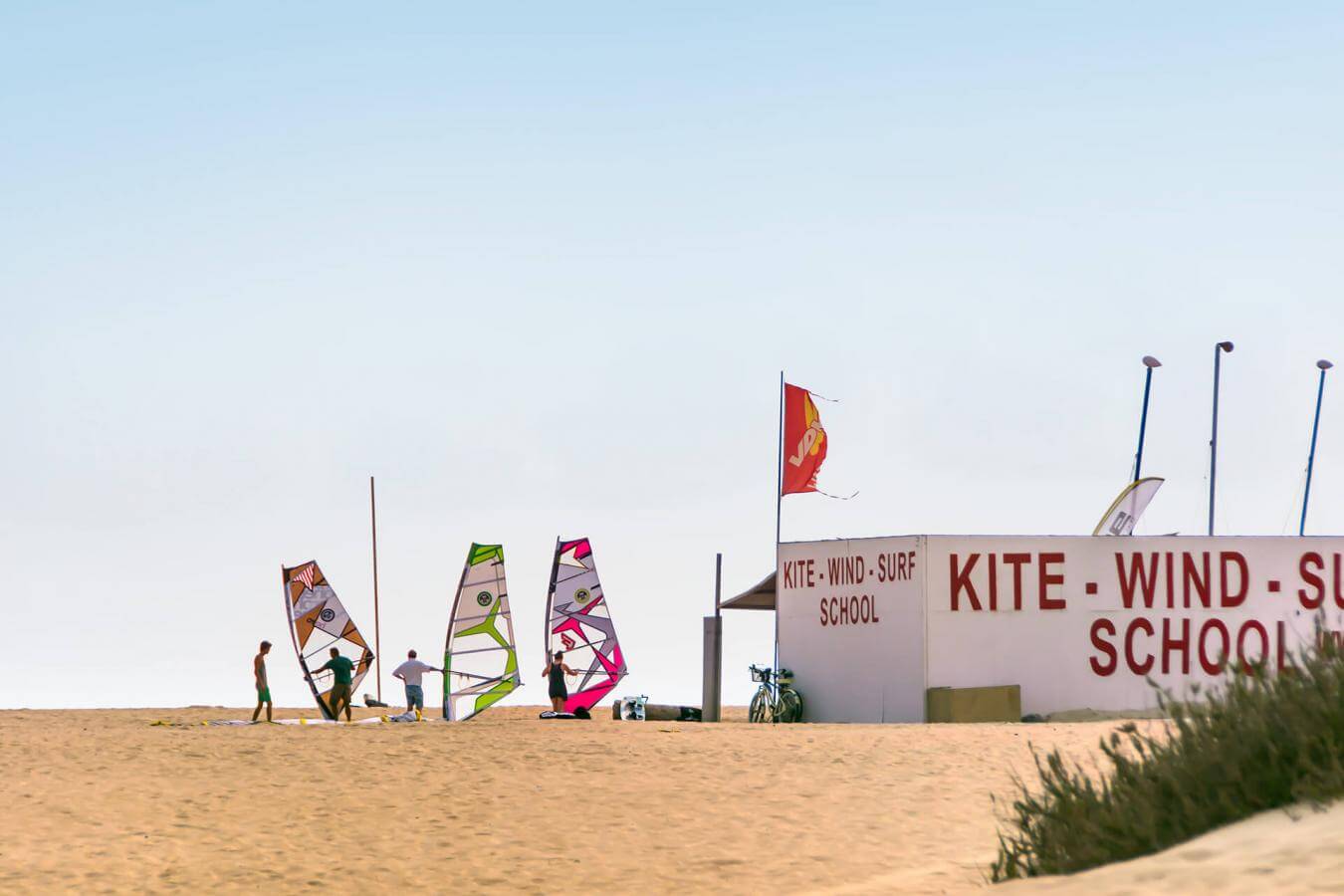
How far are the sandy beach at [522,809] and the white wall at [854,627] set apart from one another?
2.68m

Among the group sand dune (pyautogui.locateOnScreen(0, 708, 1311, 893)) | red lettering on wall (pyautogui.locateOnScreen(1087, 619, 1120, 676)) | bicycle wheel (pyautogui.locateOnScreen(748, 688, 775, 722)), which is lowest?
bicycle wheel (pyautogui.locateOnScreen(748, 688, 775, 722))

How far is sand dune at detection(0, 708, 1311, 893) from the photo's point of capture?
14.0 metres

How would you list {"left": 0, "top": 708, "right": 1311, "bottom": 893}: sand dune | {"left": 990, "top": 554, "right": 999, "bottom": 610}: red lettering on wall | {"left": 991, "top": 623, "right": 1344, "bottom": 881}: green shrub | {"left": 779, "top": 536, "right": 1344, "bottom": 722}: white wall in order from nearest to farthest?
1. {"left": 991, "top": 623, "right": 1344, "bottom": 881}: green shrub
2. {"left": 0, "top": 708, "right": 1311, "bottom": 893}: sand dune
3. {"left": 779, "top": 536, "right": 1344, "bottom": 722}: white wall
4. {"left": 990, "top": 554, "right": 999, "bottom": 610}: red lettering on wall

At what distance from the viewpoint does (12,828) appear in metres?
16.3

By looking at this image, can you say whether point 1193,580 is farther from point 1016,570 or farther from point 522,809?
point 522,809

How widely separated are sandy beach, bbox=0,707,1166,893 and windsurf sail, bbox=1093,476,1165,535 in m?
4.78

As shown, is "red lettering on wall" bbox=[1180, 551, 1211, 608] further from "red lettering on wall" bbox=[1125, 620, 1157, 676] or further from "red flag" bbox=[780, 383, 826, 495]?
"red flag" bbox=[780, 383, 826, 495]

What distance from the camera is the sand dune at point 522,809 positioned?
1397cm

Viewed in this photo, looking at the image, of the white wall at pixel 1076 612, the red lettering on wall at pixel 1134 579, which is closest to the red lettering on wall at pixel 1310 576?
the white wall at pixel 1076 612

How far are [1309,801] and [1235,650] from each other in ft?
60.4

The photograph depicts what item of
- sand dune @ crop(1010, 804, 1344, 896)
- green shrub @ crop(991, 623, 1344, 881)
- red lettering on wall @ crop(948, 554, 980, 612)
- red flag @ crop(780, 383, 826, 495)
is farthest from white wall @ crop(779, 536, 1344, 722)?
sand dune @ crop(1010, 804, 1344, 896)

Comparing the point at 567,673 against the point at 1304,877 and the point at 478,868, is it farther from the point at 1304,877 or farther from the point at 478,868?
the point at 1304,877

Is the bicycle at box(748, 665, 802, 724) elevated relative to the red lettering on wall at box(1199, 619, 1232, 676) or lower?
lower

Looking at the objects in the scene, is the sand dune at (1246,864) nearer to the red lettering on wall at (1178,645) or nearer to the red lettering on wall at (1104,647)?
the red lettering on wall at (1104,647)
